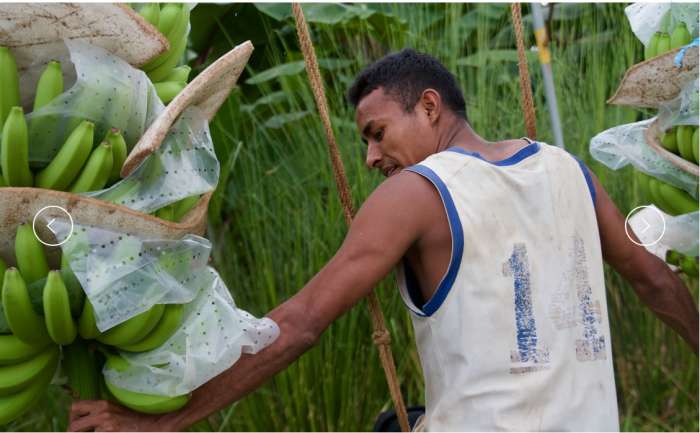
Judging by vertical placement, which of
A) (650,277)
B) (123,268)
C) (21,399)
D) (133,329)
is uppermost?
(123,268)

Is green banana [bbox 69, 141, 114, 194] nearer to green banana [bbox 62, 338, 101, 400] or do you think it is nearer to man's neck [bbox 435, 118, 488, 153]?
green banana [bbox 62, 338, 101, 400]

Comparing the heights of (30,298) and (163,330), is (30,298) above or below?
above

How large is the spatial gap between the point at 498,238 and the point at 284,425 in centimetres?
174

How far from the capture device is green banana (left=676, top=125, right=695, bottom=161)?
228 centimetres

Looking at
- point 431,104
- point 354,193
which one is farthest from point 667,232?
point 354,193

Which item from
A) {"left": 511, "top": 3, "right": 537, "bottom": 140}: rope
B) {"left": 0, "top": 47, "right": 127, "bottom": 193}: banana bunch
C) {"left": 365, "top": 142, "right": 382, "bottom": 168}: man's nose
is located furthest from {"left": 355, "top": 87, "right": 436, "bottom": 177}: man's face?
{"left": 0, "top": 47, "right": 127, "bottom": 193}: banana bunch

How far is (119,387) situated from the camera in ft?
5.13

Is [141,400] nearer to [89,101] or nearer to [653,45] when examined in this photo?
[89,101]

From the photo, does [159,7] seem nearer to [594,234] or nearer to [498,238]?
[498,238]

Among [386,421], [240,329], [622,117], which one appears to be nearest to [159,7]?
[240,329]

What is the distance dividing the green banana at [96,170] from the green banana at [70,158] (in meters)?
0.01

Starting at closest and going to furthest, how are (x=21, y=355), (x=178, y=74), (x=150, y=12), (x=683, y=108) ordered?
(x=21, y=355), (x=150, y=12), (x=178, y=74), (x=683, y=108)

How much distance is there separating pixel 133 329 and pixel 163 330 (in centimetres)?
8

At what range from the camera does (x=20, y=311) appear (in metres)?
1.45
